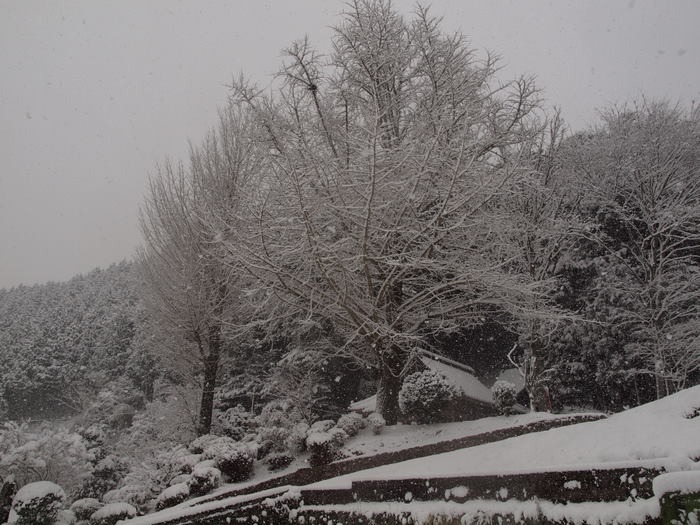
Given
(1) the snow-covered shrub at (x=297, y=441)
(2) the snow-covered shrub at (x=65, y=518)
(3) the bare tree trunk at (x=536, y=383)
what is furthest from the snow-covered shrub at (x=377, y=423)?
(2) the snow-covered shrub at (x=65, y=518)

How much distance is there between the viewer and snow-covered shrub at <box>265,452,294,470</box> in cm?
1004

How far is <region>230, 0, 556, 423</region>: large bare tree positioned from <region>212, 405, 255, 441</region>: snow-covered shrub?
7.01 m

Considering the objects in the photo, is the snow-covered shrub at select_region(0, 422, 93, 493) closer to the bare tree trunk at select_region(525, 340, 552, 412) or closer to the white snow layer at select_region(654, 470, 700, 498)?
the bare tree trunk at select_region(525, 340, 552, 412)

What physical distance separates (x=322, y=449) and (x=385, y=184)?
5.09 metres

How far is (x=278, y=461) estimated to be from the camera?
10.0 metres

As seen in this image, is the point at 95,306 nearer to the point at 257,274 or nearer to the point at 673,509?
the point at 257,274

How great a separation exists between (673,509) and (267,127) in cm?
865

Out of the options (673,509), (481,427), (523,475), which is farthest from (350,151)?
(673,509)

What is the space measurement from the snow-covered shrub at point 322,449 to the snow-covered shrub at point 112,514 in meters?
3.18

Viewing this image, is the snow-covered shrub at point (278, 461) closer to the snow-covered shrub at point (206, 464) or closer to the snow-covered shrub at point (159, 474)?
the snow-covered shrub at point (206, 464)

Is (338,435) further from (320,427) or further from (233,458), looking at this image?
(233,458)

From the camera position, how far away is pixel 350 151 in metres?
9.48

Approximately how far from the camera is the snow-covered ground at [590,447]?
15.3 feet

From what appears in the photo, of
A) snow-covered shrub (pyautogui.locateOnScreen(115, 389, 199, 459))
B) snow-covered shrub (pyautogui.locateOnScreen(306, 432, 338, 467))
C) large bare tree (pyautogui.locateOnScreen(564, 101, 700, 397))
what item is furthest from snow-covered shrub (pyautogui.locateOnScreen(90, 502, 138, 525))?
large bare tree (pyautogui.locateOnScreen(564, 101, 700, 397))
